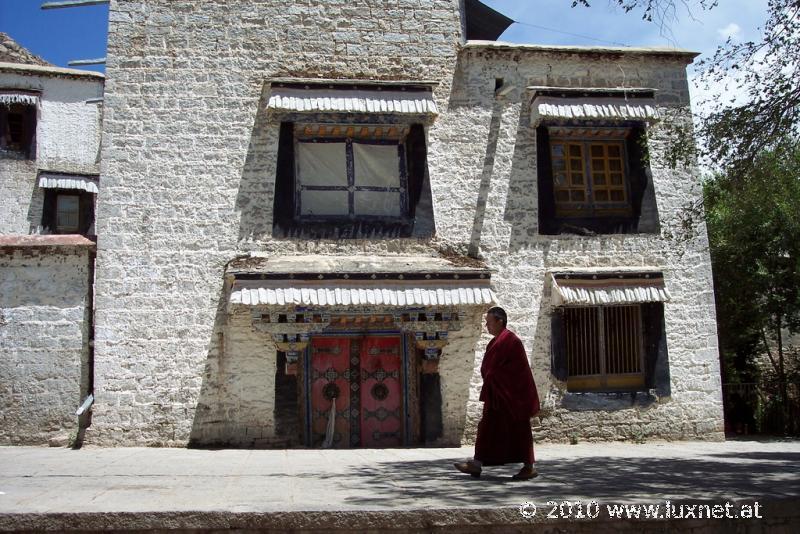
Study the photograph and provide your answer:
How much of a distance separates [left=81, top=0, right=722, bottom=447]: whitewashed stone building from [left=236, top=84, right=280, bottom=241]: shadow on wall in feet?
0.10

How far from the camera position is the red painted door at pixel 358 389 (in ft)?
33.4

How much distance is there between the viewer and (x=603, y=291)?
34.6 ft

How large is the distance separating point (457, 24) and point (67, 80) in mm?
12723

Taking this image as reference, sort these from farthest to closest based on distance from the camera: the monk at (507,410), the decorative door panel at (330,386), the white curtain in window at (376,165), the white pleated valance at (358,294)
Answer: the white curtain in window at (376,165)
the decorative door panel at (330,386)
the white pleated valance at (358,294)
the monk at (507,410)

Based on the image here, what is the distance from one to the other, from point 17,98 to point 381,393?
13.9 meters

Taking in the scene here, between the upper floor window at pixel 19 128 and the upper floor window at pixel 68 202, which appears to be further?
the upper floor window at pixel 68 202

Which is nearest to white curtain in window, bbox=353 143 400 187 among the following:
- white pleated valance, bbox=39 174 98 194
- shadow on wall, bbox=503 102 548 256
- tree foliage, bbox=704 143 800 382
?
shadow on wall, bbox=503 102 548 256

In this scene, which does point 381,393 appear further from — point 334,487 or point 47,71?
point 47,71

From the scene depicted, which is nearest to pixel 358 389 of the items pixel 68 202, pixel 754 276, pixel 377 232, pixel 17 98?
pixel 377 232

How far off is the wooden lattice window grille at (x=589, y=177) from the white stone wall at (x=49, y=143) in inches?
547

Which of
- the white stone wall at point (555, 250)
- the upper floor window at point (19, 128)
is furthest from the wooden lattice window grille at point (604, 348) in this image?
the upper floor window at point (19, 128)

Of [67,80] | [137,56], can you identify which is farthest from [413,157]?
[67,80]

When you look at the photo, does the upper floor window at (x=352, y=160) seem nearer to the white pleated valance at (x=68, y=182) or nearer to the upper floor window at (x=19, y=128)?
the white pleated valance at (x=68, y=182)

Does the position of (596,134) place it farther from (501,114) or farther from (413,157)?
(413,157)
